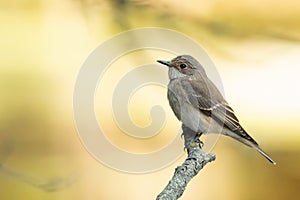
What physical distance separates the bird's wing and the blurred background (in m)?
0.05

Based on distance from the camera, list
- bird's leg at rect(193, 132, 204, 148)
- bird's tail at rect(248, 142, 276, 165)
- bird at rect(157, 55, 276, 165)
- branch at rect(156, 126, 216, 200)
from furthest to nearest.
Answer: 1. bird's tail at rect(248, 142, 276, 165)
2. bird at rect(157, 55, 276, 165)
3. bird's leg at rect(193, 132, 204, 148)
4. branch at rect(156, 126, 216, 200)

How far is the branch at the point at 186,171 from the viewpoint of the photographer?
2.20 feet

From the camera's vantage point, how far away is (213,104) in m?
1.15

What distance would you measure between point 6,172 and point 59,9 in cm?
36

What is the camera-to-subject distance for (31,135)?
1.31m

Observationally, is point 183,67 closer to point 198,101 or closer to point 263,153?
point 198,101

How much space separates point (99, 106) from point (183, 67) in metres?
0.18

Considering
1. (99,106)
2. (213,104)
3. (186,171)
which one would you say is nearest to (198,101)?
(213,104)

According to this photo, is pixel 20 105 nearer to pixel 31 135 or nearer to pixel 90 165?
pixel 31 135

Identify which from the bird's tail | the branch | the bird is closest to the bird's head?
the bird

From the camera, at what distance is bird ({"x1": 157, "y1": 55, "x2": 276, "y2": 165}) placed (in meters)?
1.10

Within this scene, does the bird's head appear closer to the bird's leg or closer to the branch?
the bird's leg

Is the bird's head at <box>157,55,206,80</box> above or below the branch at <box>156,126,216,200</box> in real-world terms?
above

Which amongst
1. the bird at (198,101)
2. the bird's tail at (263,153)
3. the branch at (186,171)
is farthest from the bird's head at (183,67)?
the branch at (186,171)
